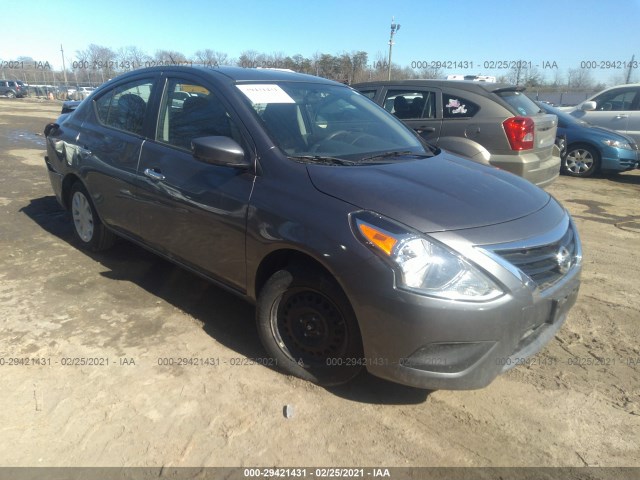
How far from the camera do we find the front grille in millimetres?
2391

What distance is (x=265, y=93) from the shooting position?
130 inches

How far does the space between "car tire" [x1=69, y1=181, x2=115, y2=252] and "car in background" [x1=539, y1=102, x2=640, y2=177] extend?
7.90m

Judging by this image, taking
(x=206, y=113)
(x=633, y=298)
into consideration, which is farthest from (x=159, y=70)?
(x=633, y=298)

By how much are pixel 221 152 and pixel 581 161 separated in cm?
881

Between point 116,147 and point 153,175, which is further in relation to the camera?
point 116,147

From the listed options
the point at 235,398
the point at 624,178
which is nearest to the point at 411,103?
the point at 235,398

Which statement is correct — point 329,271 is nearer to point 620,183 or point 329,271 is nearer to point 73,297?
point 73,297

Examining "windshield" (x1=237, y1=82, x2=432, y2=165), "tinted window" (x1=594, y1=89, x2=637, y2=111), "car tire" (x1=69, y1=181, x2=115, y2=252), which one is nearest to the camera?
"windshield" (x1=237, y1=82, x2=432, y2=165)

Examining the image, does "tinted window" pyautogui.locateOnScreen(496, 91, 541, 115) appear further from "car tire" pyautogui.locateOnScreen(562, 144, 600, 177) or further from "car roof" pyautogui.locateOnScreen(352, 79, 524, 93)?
"car tire" pyautogui.locateOnScreen(562, 144, 600, 177)

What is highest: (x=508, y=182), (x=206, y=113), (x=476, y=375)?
(x=206, y=113)

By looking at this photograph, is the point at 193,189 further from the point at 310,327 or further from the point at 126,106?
the point at 126,106

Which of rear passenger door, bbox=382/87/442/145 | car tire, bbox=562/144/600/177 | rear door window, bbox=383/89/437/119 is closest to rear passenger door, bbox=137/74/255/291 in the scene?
Result: rear passenger door, bbox=382/87/442/145

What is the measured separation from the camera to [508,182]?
3.08 meters

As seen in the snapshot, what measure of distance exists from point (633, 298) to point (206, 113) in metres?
3.58
